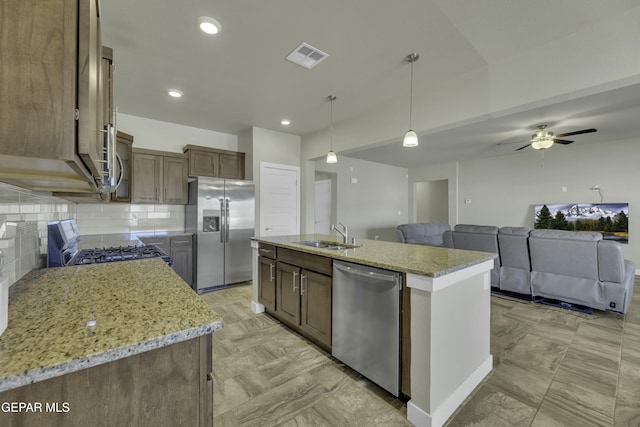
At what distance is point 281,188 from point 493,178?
5473mm

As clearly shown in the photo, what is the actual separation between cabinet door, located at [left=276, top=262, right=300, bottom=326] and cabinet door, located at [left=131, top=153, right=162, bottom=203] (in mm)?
2616

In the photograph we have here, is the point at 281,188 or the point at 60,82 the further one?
the point at 281,188

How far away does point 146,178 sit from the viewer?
4.07 meters

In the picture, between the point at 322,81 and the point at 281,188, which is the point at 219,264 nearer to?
the point at 281,188

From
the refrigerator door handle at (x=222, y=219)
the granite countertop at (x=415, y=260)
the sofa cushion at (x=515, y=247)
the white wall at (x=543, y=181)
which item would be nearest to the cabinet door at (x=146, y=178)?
the refrigerator door handle at (x=222, y=219)

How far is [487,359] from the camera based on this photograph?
2.07 meters

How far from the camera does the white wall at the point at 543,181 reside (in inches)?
202

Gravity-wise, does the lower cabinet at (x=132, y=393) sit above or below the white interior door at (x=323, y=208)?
below

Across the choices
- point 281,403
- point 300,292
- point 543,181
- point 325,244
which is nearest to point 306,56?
point 325,244

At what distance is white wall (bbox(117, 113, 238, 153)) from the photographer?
4166mm

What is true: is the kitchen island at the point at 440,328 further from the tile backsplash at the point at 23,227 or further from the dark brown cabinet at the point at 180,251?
the dark brown cabinet at the point at 180,251

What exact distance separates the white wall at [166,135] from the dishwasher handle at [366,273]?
385 centimetres

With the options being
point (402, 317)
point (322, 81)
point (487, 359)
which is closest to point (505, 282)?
point (487, 359)

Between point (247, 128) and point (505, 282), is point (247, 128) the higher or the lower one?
Answer: the higher one
